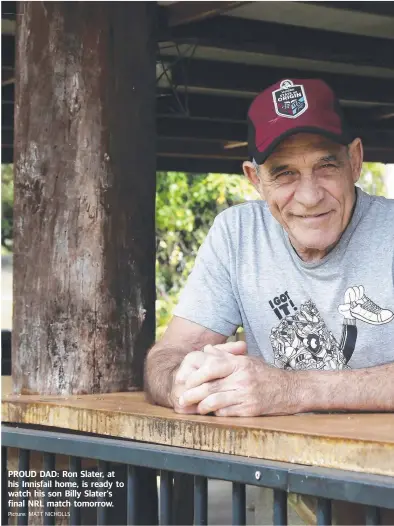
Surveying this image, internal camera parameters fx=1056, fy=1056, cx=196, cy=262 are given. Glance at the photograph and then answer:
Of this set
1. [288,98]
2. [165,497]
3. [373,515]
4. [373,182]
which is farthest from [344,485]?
[373,182]

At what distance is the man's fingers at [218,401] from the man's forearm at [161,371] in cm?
19

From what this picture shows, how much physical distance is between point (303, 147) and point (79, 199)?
678 mm

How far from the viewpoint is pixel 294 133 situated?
8.47 feet

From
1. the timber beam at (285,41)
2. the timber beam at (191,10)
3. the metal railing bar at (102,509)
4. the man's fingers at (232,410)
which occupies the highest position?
the timber beam at (285,41)

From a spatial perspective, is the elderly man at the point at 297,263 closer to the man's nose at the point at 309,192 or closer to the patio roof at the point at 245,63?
the man's nose at the point at 309,192

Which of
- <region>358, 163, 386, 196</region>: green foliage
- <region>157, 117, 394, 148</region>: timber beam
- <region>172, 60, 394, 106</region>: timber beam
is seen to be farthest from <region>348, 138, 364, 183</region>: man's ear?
<region>358, 163, 386, 196</region>: green foliage

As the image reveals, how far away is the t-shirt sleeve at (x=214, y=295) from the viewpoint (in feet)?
8.96

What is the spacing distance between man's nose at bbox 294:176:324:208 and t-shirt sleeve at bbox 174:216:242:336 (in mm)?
254

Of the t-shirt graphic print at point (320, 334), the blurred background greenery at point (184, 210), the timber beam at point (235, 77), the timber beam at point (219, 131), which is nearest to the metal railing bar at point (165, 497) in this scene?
the t-shirt graphic print at point (320, 334)

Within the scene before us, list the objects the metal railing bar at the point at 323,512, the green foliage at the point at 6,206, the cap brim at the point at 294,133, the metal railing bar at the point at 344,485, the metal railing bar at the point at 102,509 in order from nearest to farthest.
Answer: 1. the metal railing bar at the point at 344,485
2. the metal railing bar at the point at 323,512
3. the metal railing bar at the point at 102,509
4. the cap brim at the point at 294,133
5. the green foliage at the point at 6,206

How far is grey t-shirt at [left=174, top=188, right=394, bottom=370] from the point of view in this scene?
2535mm

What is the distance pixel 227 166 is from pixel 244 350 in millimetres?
7412

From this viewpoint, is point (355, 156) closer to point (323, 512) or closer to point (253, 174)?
point (253, 174)

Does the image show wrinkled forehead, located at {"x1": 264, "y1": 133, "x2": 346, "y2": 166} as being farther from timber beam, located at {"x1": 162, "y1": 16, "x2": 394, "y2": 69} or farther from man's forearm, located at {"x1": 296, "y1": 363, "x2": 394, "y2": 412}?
timber beam, located at {"x1": 162, "y1": 16, "x2": 394, "y2": 69}
